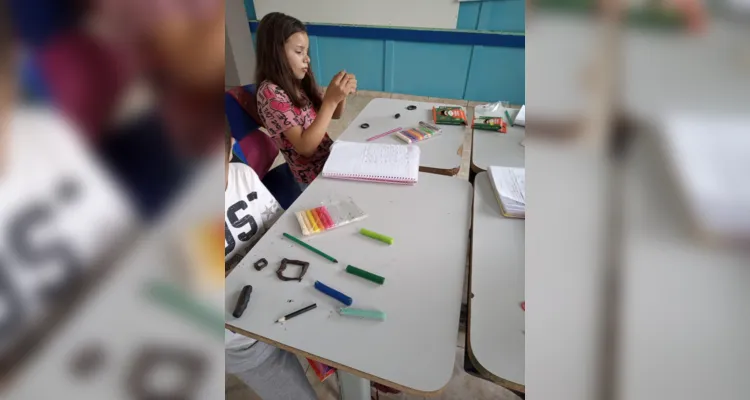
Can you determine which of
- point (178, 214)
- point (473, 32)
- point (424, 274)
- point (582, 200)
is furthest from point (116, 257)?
point (473, 32)

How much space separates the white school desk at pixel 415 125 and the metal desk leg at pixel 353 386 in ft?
2.09

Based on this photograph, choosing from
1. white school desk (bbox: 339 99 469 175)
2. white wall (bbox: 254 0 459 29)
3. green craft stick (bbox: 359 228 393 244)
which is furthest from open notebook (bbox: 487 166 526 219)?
white wall (bbox: 254 0 459 29)

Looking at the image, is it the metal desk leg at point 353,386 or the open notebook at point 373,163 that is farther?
the open notebook at point 373,163

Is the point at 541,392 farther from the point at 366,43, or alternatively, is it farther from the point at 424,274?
the point at 366,43

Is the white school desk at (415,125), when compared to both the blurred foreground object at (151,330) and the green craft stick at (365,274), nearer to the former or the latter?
the green craft stick at (365,274)

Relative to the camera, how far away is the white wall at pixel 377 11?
2.71 metres

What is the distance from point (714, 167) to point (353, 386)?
0.85 meters

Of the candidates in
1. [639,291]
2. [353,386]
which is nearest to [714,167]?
[639,291]

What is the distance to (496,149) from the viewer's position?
1.25 meters

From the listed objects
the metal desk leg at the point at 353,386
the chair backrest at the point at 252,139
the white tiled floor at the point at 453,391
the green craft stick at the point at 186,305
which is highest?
the chair backrest at the point at 252,139

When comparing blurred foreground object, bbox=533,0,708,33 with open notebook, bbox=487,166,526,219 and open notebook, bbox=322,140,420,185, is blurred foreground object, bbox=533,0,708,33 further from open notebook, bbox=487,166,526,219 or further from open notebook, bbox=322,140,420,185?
open notebook, bbox=322,140,420,185

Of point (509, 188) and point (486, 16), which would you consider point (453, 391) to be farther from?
point (486, 16)

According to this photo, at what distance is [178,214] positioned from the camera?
121mm

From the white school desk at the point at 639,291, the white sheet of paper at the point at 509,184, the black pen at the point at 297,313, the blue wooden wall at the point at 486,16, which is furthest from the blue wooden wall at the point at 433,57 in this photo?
the white school desk at the point at 639,291
